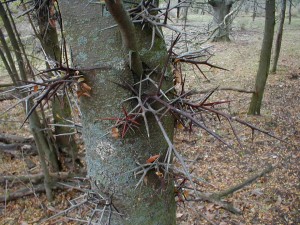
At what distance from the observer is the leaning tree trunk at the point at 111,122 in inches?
39.1

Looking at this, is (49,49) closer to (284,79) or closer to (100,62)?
(100,62)

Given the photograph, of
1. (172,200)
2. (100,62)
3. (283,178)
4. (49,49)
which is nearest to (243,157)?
(283,178)

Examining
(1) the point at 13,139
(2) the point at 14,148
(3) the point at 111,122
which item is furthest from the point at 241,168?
(3) the point at 111,122

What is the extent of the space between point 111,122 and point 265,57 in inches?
262

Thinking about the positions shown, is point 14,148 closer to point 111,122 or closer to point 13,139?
point 13,139

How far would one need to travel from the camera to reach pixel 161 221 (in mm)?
1223

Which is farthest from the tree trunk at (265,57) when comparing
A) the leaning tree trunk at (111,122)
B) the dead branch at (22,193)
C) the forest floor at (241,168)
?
the leaning tree trunk at (111,122)

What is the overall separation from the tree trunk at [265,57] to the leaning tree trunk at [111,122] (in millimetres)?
6036

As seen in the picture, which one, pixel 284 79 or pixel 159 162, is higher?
pixel 159 162

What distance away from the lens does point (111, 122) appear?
1.07 m

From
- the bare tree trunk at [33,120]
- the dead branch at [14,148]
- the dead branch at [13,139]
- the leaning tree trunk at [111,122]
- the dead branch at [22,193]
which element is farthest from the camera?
the dead branch at [13,139]

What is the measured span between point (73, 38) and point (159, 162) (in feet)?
1.80

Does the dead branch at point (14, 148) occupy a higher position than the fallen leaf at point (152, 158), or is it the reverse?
the fallen leaf at point (152, 158)

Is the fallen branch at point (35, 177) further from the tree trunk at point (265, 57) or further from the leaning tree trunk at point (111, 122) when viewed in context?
the tree trunk at point (265, 57)
